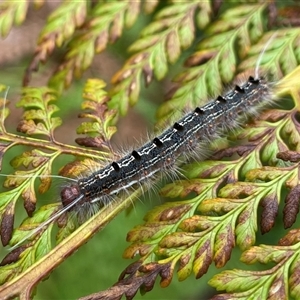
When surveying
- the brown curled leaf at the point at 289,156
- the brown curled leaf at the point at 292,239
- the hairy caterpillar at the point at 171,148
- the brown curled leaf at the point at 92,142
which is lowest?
the brown curled leaf at the point at 292,239

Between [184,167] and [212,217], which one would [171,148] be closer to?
[184,167]

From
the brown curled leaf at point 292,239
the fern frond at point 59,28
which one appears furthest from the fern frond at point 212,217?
the fern frond at point 59,28

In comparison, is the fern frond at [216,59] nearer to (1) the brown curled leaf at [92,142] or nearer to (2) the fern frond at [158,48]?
(2) the fern frond at [158,48]

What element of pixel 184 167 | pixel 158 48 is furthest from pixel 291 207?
pixel 158 48

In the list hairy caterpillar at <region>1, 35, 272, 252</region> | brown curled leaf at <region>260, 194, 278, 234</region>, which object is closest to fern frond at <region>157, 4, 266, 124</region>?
hairy caterpillar at <region>1, 35, 272, 252</region>

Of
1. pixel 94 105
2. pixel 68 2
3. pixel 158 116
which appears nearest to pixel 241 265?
pixel 158 116
